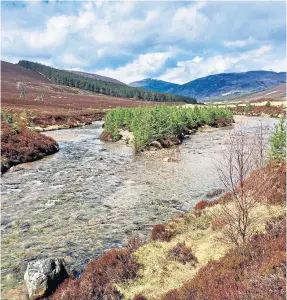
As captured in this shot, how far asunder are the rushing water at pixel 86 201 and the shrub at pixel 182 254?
10.5 feet

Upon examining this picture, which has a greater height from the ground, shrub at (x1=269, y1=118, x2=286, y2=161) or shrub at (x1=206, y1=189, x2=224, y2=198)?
shrub at (x1=269, y1=118, x2=286, y2=161)

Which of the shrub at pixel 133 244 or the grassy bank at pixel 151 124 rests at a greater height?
the grassy bank at pixel 151 124

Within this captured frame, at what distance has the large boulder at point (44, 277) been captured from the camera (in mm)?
13289

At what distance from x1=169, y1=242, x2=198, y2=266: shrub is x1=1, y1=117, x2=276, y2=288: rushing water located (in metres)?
3.20

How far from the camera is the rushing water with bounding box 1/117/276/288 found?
17609mm

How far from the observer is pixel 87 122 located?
98125 millimetres

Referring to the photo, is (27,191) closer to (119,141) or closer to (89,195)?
(89,195)

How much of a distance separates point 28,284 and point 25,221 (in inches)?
321

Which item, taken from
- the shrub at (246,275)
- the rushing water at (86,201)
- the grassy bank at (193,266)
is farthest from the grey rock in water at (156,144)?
the shrub at (246,275)

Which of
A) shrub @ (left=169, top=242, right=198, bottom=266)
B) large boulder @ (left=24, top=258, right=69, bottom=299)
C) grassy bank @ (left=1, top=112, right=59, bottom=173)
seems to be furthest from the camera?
grassy bank @ (left=1, top=112, right=59, bottom=173)

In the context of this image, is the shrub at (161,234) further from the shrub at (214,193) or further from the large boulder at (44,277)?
the shrub at (214,193)

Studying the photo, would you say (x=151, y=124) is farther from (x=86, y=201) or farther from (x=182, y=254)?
(x=182, y=254)

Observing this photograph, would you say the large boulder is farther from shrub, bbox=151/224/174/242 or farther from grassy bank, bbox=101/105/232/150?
grassy bank, bbox=101/105/232/150

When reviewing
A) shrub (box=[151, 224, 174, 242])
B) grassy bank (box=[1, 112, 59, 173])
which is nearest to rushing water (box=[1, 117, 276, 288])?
shrub (box=[151, 224, 174, 242])
